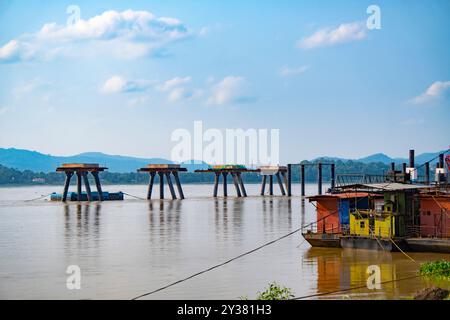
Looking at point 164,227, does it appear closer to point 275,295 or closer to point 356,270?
point 356,270

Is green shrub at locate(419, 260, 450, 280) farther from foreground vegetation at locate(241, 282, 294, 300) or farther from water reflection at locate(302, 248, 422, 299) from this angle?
foreground vegetation at locate(241, 282, 294, 300)

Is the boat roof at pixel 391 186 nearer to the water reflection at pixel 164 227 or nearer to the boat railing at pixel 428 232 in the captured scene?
the boat railing at pixel 428 232

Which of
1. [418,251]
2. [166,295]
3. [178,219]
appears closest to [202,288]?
[166,295]

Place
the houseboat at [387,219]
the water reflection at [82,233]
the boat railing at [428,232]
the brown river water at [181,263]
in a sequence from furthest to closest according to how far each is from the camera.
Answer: the water reflection at [82,233] → the boat railing at [428,232] → the houseboat at [387,219] → the brown river water at [181,263]

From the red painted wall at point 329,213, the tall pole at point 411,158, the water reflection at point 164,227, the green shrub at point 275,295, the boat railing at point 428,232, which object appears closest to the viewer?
the green shrub at point 275,295

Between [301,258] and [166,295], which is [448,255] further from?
[166,295]

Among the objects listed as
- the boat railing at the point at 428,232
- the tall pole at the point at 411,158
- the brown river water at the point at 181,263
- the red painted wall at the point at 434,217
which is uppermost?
the tall pole at the point at 411,158

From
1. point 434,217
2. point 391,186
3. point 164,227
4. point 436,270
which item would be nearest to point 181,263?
point 436,270

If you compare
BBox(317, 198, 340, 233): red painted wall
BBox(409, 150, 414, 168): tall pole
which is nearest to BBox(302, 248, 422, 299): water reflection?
BBox(317, 198, 340, 233): red painted wall

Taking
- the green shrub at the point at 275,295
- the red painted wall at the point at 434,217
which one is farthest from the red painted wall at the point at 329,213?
the green shrub at the point at 275,295

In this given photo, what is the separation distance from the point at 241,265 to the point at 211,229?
2196 cm

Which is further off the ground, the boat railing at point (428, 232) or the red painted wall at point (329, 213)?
the red painted wall at point (329, 213)

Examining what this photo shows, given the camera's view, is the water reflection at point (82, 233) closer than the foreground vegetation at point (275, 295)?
No
